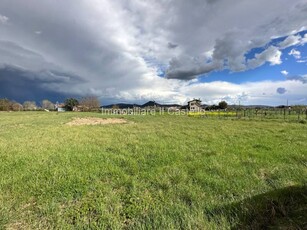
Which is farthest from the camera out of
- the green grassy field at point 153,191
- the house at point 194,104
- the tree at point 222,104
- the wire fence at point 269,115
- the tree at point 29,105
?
the tree at point 29,105

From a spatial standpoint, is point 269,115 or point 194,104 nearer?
point 269,115

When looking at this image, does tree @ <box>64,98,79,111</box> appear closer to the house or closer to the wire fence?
the house

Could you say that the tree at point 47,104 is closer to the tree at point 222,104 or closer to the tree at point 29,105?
the tree at point 29,105

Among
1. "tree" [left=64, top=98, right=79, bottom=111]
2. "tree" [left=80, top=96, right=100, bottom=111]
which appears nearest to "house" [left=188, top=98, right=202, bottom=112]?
"tree" [left=80, top=96, right=100, bottom=111]

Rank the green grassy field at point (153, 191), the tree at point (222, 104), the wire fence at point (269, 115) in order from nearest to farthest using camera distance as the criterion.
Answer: the green grassy field at point (153, 191), the wire fence at point (269, 115), the tree at point (222, 104)

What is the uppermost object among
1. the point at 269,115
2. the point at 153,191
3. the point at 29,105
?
the point at 29,105

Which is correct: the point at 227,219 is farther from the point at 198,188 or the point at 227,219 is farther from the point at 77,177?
the point at 77,177

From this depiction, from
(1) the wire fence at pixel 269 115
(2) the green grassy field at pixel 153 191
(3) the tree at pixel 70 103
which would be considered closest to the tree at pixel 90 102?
(3) the tree at pixel 70 103

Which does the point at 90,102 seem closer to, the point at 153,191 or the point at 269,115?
the point at 269,115

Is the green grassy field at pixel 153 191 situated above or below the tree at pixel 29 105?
below

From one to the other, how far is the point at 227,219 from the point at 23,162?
259 inches

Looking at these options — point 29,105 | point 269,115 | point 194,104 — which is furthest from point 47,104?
point 269,115

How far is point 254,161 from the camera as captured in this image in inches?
263

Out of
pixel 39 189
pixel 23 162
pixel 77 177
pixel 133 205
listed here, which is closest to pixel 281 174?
pixel 133 205
